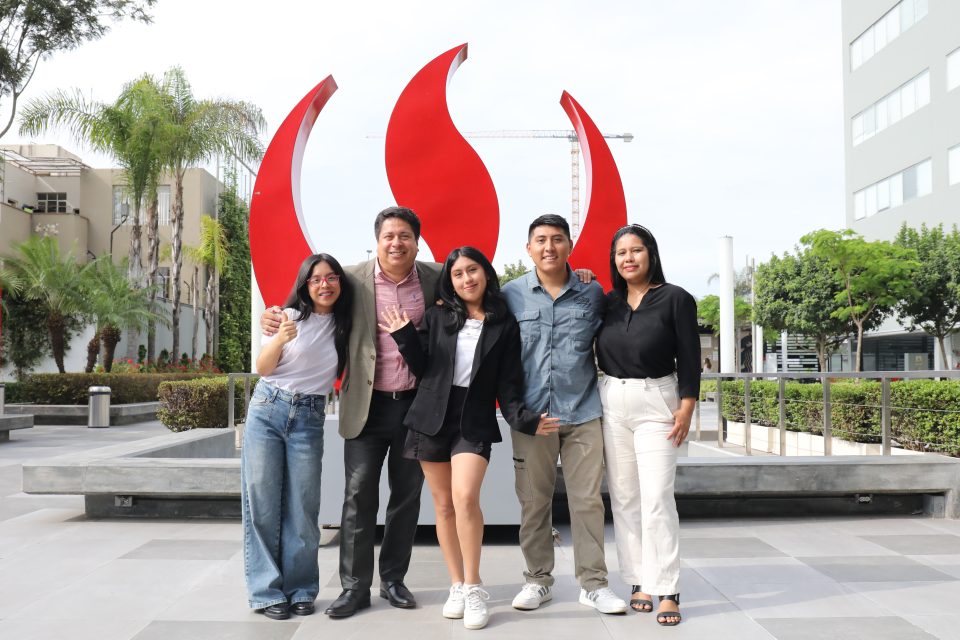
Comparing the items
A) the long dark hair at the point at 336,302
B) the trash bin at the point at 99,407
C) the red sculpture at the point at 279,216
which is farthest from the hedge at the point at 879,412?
the trash bin at the point at 99,407

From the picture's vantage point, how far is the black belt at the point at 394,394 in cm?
382

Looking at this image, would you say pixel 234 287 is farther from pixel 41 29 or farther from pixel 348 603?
pixel 348 603

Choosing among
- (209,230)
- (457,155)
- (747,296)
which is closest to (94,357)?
(209,230)

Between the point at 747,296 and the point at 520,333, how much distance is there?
53109mm

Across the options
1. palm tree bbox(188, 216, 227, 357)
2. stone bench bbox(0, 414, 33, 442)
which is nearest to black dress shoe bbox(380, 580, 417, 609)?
stone bench bbox(0, 414, 33, 442)

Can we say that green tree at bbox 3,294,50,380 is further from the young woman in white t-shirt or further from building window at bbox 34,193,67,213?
the young woman in white t-shirt

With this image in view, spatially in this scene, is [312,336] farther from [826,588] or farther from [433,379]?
[826,588]

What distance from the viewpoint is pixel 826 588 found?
13.7 ft

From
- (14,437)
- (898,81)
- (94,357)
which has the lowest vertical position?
(14,437)

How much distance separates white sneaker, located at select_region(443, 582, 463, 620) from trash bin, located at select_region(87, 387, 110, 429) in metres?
14.0

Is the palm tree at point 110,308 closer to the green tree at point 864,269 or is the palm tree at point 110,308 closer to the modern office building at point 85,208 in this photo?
the modern office building at point 85,208

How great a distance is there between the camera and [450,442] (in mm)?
3666

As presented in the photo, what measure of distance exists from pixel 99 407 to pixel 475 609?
14281 mm

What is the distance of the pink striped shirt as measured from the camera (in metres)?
3.82
